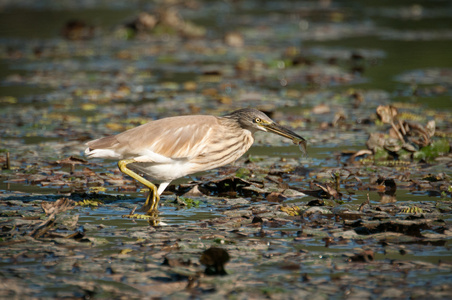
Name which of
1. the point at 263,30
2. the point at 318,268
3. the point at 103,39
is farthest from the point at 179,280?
the point at 263,30

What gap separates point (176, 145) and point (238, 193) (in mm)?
1031

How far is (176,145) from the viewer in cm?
686

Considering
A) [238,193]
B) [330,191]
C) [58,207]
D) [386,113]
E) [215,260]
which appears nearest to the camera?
[215,260]

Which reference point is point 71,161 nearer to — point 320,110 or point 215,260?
point 215,260

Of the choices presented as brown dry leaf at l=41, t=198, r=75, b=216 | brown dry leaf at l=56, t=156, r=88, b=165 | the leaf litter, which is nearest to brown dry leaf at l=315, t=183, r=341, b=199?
the leaf litter

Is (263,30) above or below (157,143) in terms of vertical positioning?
above

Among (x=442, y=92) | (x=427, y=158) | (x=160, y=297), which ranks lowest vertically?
(x=160, y=297)

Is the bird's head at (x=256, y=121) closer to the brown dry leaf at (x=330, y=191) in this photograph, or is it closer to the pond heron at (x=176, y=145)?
the pond heron at (x=176, y=145)

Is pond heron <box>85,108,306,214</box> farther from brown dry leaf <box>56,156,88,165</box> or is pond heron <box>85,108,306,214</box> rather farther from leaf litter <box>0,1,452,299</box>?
brown dry leaf <box>56,156,88,165</box>

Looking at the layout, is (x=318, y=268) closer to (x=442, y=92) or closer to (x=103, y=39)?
(x=442, y=92)

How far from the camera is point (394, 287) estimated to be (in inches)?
185

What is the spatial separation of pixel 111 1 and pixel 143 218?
23858 millimetres

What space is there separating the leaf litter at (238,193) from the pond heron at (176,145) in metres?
0.36

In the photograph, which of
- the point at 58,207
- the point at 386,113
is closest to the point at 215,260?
the point at 58,207
